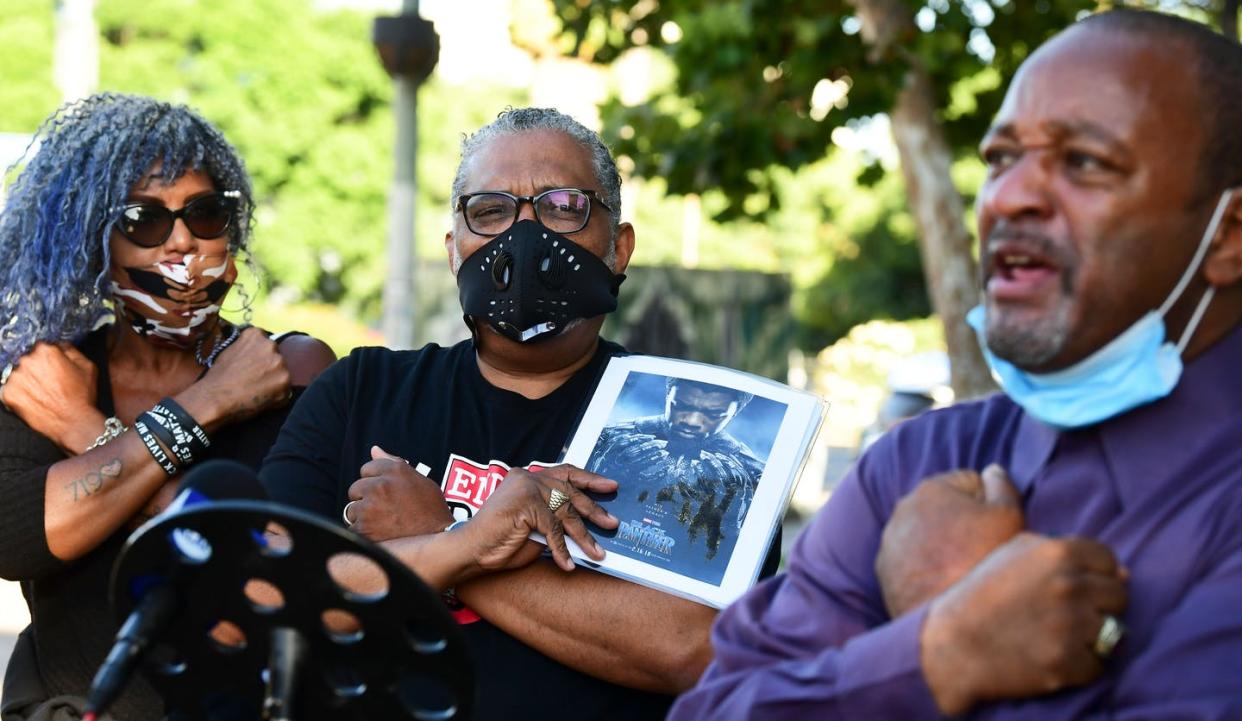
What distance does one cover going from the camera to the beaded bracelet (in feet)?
12.2

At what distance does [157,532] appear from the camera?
2.11m

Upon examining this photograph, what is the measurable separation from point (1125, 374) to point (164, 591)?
137cm

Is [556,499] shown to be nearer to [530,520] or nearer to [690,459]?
[530,520]

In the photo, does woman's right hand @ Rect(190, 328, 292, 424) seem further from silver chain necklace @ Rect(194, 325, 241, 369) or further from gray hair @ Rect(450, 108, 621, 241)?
gray hair @ Rect(450, 108, 621, 241)

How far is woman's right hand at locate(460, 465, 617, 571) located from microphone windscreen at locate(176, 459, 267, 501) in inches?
30.3

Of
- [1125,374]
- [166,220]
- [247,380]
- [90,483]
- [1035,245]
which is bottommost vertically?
[90,483]

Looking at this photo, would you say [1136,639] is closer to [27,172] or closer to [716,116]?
[27,172]

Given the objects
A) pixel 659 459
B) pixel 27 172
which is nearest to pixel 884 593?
pixel 659 459

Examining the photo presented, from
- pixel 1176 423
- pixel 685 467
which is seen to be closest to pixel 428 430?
pixel 685 467

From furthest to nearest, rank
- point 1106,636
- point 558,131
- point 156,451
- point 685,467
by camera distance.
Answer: point 156,451, point 558,131, point 685,467, point 1106,636

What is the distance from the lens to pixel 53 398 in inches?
148

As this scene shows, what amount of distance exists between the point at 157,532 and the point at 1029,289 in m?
1.25

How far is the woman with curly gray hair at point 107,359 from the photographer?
361 cm

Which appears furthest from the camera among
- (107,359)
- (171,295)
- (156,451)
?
(107,359)
